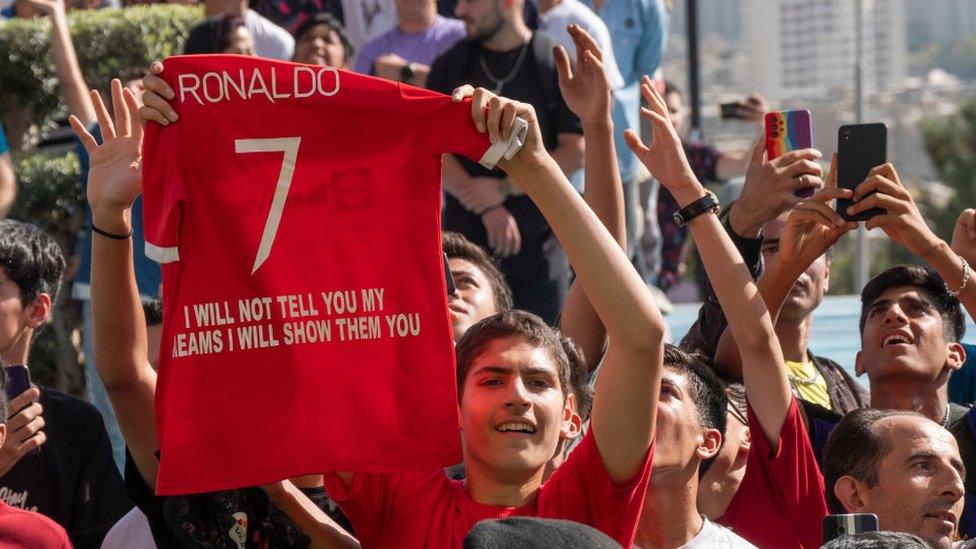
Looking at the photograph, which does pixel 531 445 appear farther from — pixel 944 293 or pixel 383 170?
pixel 944 293

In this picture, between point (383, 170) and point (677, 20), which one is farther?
point (677, 20)

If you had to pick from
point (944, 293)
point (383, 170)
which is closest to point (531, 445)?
point (383, 170)

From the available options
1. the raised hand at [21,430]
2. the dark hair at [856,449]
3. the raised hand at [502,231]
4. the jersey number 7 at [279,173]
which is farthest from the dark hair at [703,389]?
the raised hand at [502,231]

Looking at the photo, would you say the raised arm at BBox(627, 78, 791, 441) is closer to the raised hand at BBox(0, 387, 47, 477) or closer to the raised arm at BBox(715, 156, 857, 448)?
the raised arm at BBox(715, 156, 857, 448)

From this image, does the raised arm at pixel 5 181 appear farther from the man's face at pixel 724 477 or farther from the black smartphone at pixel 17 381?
the man's face at pixel 724 477

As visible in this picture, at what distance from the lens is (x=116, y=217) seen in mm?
3994

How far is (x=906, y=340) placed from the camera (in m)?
5.08

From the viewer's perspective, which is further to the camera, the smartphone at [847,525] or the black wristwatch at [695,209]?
the black wristwatch at [695,209]

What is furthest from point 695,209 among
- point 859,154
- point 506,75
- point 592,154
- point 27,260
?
point 506,75

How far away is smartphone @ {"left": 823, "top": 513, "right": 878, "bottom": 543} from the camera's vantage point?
3.30 metres

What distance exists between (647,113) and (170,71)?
1.19 m

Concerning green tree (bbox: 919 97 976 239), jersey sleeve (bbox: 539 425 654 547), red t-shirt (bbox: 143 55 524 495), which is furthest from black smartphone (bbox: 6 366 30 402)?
green tree (bbox: 919 97 976 239)

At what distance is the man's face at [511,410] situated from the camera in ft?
12.2

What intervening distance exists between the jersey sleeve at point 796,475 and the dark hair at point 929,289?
40.7 inches
